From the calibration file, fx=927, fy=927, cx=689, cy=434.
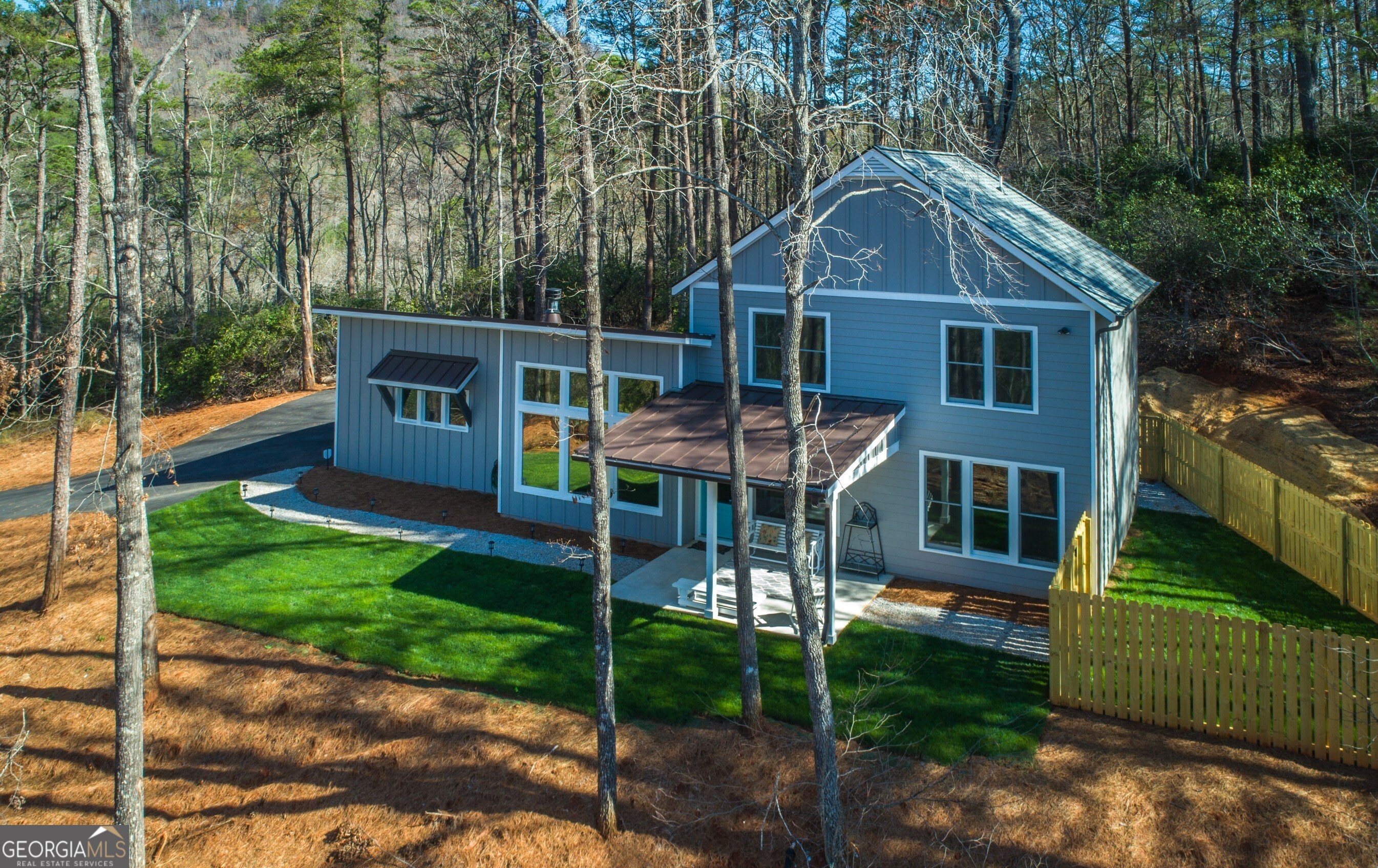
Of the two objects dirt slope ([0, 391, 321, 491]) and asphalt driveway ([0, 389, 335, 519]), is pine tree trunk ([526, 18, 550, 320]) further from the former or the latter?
dirt slope ([0, 391, 321, 491])

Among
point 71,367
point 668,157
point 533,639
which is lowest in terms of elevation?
point 533,639

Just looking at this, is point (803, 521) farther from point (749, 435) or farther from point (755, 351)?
point (755, 351)

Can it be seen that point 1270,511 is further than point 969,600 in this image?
Yes

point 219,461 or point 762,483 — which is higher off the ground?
point 762,483

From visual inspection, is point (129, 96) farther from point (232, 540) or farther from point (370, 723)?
point (232, 540)

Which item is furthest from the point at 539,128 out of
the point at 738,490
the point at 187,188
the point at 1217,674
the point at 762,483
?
the point at 187,188

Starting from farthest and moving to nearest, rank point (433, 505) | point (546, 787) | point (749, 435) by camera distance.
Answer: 1. point (433, 505)
2. point (749, 435)
3. point (546, 787)

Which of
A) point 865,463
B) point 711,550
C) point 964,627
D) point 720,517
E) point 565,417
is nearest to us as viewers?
point 964,627
